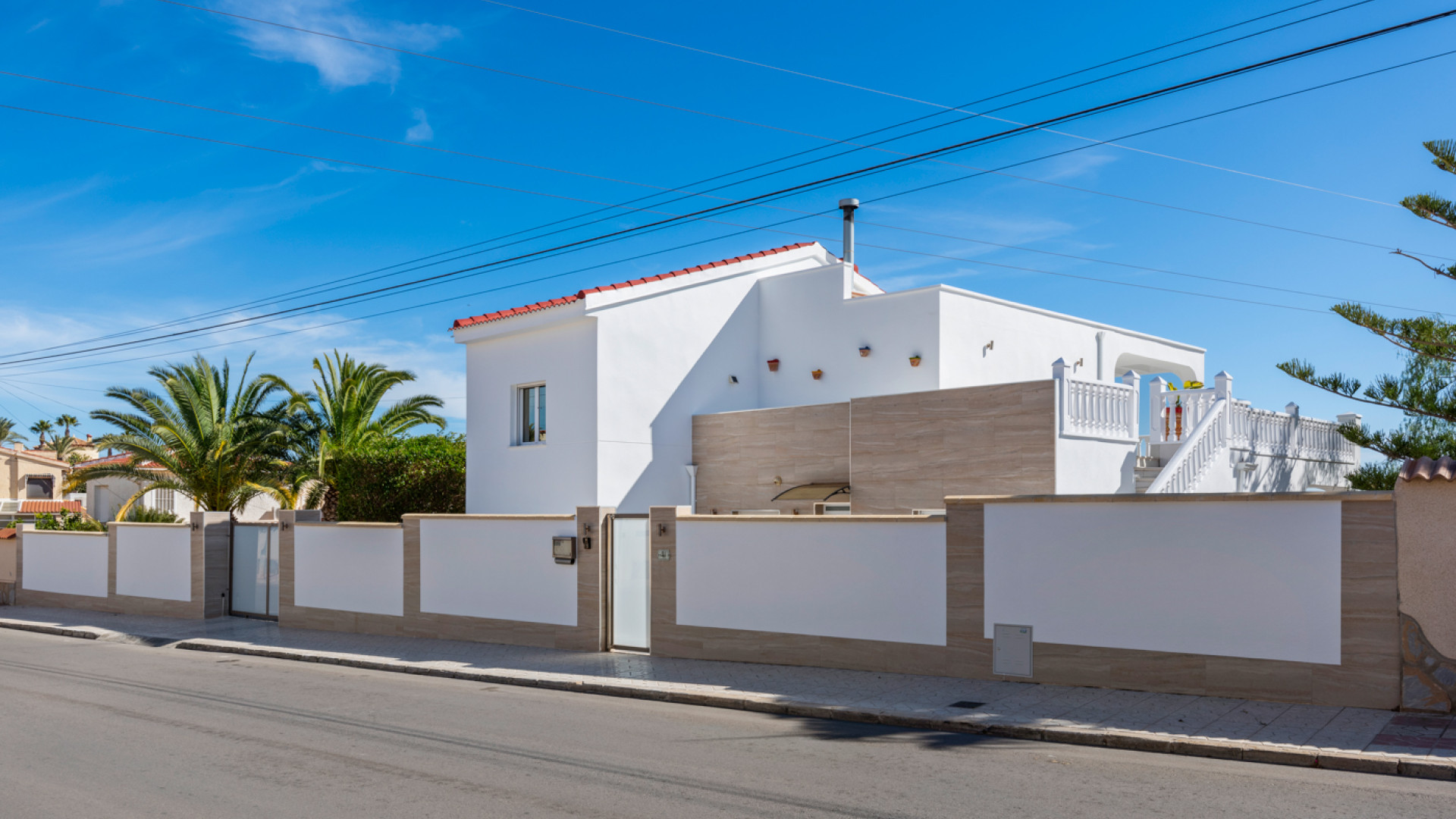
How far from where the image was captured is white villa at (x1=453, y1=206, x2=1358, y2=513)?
1592cm

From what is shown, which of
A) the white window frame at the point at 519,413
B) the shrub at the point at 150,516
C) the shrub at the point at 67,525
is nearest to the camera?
the white window frame at the point at 519,413

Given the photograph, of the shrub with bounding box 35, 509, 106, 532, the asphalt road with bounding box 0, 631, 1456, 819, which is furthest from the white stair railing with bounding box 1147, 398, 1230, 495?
the shrub with bounding box 35, 509, 106, 532

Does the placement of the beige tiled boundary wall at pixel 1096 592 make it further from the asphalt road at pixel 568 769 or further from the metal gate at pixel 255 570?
the metal gate at pixel 255 570

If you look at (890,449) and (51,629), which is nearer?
(890,449)

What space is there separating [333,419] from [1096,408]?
71.8ft

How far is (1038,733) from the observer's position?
28.0 feet

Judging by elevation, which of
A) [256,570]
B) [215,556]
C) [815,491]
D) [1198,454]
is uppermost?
[1198,454]

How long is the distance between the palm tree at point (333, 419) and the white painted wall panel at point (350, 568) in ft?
32.1

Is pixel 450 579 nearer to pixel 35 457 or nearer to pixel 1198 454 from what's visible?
pixel 1198 454

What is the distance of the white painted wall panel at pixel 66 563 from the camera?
74.6ft

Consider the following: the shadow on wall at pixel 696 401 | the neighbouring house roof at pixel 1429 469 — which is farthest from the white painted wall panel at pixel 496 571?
the neighbouring house roof at pixel 1429 469

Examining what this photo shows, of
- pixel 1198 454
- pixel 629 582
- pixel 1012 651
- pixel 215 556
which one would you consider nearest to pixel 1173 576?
pixel 1012 651

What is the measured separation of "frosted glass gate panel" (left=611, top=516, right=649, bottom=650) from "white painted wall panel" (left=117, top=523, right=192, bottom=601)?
1165 cm

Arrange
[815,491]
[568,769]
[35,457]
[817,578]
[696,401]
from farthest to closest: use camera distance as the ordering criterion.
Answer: [35,457] → [696,401] → [815,491] → [817,578] → [568,769]
